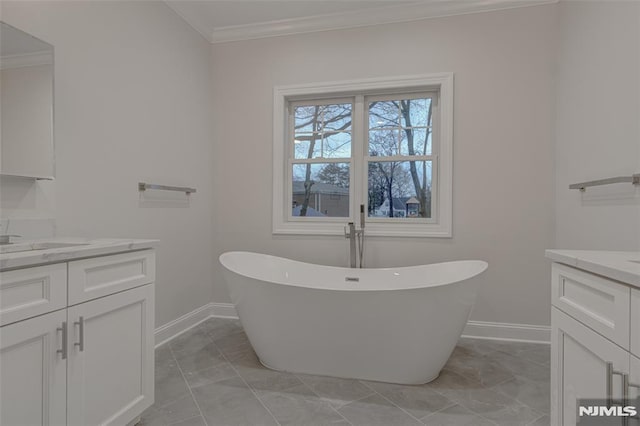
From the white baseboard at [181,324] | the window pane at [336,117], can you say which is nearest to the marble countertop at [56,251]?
the white baseboard at [181,324]

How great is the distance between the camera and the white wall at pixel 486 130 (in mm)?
2596

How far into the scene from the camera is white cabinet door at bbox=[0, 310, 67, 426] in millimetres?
1011

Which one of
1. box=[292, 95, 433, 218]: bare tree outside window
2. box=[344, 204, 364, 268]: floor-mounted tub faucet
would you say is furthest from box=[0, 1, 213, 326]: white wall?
box=[344, 204, 364, 268]: floor-mounted tub faucet

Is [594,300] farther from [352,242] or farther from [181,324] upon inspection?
[181,324]

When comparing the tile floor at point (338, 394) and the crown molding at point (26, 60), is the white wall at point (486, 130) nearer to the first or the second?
the tile floor at point (338, 394)

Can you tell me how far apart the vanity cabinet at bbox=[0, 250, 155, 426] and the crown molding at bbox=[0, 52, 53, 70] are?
1003 millimetres

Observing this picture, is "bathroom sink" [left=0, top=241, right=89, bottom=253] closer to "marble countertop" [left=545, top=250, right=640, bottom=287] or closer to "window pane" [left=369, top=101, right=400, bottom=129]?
"marble countertop" [left=545, top=250, right=640, bottom=287]

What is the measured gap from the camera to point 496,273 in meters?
2.68

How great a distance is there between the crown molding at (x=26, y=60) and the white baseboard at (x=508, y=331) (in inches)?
124

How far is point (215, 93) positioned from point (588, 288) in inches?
A: 121

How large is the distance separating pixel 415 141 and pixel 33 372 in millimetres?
2769

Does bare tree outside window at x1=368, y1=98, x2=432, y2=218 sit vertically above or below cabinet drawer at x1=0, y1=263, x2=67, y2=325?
above

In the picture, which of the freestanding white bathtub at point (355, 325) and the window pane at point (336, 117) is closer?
the freestanding white bathtub at point (355, 325)

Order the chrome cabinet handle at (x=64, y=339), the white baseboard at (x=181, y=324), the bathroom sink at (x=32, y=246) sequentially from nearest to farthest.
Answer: the chrome cabinet handle at (x=64, y=339) → the bathroom sink at (x=32, y=246) → the white baseboard at (x=181, y=324)
